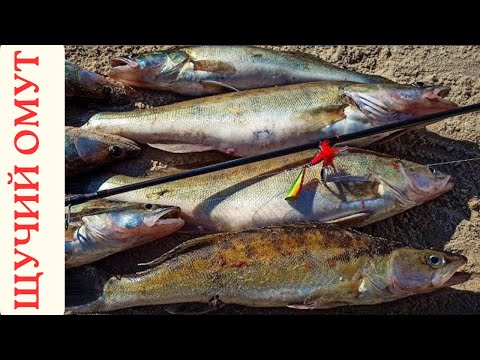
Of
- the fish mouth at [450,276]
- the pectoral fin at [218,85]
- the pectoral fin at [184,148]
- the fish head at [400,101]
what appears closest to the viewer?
the fish mouth at [450,276]

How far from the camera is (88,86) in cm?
346

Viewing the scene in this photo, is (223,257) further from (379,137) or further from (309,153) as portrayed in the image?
(379,137)

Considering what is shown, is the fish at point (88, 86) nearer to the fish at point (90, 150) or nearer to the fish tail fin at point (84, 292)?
the fish at point (90, 150)

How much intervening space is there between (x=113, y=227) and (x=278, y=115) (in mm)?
1062

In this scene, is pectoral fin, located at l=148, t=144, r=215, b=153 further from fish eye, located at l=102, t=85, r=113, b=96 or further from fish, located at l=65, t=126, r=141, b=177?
fish eye, located at l=102, t=85, r=113, b=96

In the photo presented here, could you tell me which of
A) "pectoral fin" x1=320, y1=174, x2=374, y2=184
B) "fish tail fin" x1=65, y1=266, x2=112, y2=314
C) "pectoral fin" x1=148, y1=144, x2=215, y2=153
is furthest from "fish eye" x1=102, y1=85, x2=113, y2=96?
"pectoral fin" x1=320, y1=174, x2=374, y2=184

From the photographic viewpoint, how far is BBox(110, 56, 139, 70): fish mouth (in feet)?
11.3

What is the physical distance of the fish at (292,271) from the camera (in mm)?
2840

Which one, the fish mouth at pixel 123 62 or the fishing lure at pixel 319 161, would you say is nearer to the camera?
the fishing lure at pixel 319 161

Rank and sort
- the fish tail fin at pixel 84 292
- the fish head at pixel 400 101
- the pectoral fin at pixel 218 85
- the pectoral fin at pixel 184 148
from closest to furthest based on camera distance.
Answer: the fish tail fin at pixel 84 292
the fish head at pixel 400 101
the pectoral fin at pixel 184 148
the pectoral fin at pixel 218 85

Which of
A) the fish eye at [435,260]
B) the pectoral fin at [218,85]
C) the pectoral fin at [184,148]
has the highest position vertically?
the pectoral fin at [218,85]

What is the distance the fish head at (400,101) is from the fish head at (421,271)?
77cm

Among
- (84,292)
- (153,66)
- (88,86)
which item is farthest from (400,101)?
(84,292)

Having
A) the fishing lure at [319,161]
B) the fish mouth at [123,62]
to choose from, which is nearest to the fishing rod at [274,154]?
the fishing lure at [319,161]
